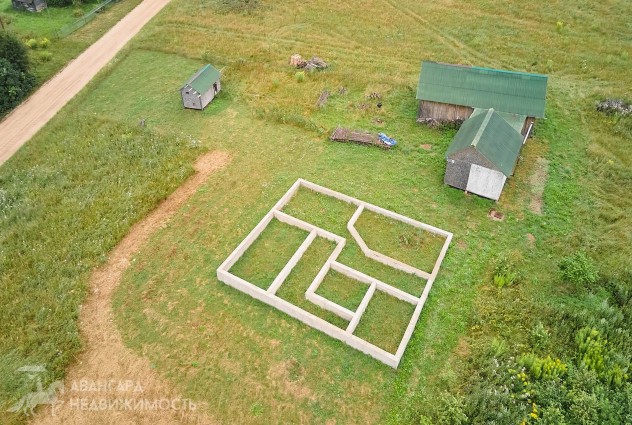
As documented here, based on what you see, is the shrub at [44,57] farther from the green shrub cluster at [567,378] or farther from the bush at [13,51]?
the green shrub cluster at [567,378]

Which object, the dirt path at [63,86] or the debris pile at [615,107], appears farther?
the dirt path at [63,86]

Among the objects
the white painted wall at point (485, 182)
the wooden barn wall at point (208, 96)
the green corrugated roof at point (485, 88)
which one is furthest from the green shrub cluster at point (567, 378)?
the wooden barn wall at point (208, 96)

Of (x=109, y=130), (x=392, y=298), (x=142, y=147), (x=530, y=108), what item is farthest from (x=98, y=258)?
(x=530, y=108)

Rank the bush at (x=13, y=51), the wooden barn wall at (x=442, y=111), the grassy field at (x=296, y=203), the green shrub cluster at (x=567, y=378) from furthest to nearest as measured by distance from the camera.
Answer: the bush at (x=13, y=51), the wooden barn wall at (x=442, y=111), the grassy field at (x=296, y=203), the green shrub cluster at (x=567, y=378)

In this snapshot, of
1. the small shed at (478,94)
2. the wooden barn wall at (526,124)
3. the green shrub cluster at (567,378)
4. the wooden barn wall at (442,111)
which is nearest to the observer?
the green shrub cluster at (567,378)

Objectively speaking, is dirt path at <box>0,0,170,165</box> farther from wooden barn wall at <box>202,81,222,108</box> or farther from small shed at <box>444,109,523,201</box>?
small shed at <box>444,109,523,201</box>
